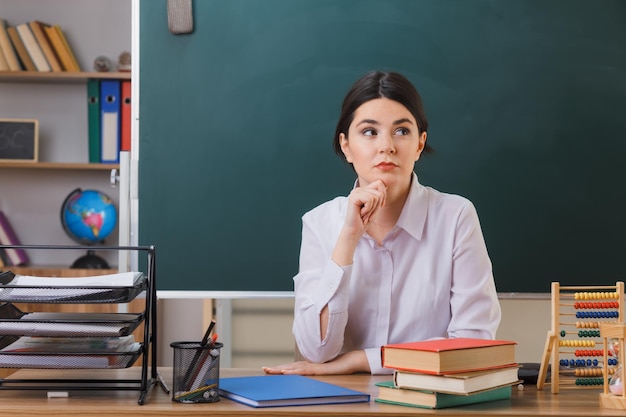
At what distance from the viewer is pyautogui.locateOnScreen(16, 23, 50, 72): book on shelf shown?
4.05 meters

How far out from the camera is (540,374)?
1553 millimetres

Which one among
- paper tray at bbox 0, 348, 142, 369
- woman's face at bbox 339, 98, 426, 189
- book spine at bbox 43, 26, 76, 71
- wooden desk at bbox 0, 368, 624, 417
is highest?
book spine at bbox 43, 26, 76, 71

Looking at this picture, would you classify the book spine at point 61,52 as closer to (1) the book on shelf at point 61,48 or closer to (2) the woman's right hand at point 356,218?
(1) the book on shelf at point 61,48

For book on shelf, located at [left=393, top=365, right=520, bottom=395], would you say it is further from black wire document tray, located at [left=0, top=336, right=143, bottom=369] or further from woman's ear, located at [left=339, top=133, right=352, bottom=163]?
woman's ear, located at [left=339, top=133, right=352, bottom=163]

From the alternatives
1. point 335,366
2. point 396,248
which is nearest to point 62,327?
point 335,366

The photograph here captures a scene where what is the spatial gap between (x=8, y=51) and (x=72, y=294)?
3.01 metres

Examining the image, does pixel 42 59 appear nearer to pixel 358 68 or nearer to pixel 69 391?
pixel 358 68

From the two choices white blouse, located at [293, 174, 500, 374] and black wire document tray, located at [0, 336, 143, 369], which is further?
white blouse, located at [293, 174, 500, 374]

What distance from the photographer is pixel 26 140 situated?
13.4ft

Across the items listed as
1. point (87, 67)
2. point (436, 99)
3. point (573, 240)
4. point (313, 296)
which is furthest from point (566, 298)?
point (87, 67)

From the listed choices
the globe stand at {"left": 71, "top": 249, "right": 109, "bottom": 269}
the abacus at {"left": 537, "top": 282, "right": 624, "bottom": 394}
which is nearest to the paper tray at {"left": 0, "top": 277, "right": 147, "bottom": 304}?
the abacus at {"left": 537, "top": 282, "right": 624, "bottom": 394}

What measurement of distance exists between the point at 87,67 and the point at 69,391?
3.13 m

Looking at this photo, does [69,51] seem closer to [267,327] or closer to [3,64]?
[3,64]

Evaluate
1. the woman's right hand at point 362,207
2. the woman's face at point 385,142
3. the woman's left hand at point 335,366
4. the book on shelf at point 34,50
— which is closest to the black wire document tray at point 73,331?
the woman's left hand at point 335,366
